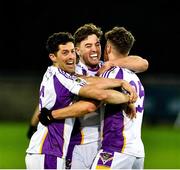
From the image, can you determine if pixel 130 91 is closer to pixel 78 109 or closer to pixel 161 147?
pixel 78 109

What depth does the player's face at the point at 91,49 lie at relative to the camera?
788cm

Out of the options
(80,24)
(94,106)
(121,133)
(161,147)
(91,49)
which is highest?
(80,24)

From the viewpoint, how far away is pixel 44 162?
7.39 metres

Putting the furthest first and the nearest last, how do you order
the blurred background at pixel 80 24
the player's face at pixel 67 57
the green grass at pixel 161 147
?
the blurred background at pixel 80 24
the green grass at pixel 161 147
the player's face at pixel 67 57

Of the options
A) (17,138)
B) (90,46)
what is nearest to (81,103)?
(90,46)

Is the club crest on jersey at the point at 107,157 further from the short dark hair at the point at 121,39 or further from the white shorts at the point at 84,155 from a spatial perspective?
the short dark hair at the point at 121,39

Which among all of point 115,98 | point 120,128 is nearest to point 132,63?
point 115,98

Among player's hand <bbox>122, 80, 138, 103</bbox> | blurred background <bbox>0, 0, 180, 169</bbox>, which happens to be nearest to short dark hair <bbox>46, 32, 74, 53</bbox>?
player's hand <bbox>122, 80, 138, 103</bbox>

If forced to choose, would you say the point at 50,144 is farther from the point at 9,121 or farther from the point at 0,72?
the point at 0,72

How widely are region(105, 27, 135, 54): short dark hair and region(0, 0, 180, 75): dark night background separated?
21272 mm

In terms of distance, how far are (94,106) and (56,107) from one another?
0.41 meters

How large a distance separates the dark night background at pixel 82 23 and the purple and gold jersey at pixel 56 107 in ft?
70.5

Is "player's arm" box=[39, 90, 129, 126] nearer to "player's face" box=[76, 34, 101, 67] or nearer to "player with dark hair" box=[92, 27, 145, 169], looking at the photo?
"player with dark hair" box=[92, 27, 145, 169]

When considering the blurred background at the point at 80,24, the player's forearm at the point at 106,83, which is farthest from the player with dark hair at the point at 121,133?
the blurred background at the point at 80,24
